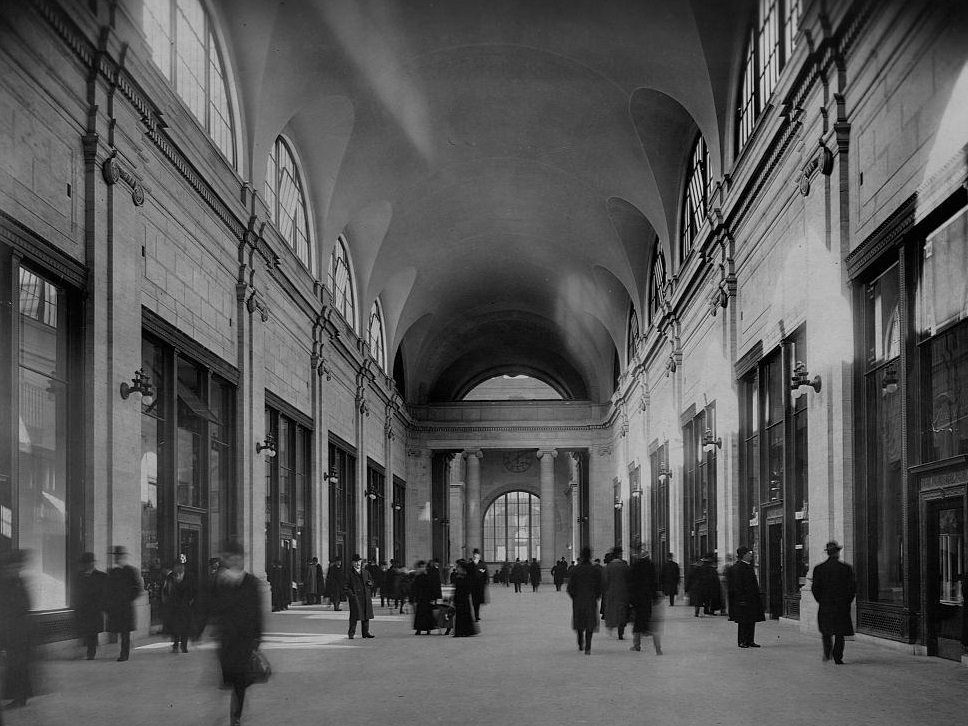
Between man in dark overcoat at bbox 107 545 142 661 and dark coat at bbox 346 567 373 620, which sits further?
dark coat at bbox 346 567 373 620

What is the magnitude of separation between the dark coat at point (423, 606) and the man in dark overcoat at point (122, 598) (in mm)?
6588

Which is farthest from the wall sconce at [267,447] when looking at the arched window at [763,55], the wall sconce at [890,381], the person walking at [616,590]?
the wall sconce at [890,381]

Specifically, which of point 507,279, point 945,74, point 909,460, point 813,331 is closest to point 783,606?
point 813,331

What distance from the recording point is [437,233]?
39438mm

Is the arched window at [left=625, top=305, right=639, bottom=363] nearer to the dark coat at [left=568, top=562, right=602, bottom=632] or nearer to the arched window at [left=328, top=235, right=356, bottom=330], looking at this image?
the arched window at [left=328, top=235, right=356, bottom=330]

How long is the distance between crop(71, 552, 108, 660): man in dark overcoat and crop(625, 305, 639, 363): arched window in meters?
31.2

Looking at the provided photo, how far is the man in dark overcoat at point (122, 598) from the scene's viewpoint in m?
14.1

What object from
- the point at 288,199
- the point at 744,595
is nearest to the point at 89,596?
the point at 744,595

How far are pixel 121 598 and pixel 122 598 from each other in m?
0.01

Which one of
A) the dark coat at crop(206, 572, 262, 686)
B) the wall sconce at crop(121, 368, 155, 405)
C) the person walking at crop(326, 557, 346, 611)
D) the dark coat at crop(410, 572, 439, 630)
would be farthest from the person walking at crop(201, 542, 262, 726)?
the person walking at crop(326, 557, 346, 611)

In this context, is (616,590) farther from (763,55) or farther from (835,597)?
(763,55)

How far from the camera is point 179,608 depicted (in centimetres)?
1614

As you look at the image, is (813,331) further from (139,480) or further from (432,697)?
(139,480)

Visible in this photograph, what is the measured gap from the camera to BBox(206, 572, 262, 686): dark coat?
8.34m
